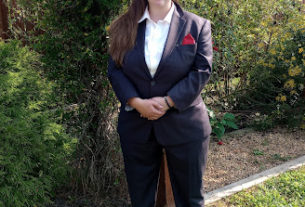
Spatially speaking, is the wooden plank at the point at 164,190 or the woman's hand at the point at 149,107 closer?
the woman's hand at the point at 149,107

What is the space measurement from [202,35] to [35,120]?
133 cm

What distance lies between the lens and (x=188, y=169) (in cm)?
263

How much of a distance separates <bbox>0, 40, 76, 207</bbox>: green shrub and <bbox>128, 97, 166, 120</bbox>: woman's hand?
64 centimetres

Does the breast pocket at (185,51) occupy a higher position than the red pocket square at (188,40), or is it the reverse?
the red pocket square at (188,40)

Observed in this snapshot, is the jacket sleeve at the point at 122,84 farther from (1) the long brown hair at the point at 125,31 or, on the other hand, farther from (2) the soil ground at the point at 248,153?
(2) the soil ground at the point at 248,153

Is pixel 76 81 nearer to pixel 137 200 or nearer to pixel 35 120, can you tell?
pixel 35 120

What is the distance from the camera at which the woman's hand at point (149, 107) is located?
238cm

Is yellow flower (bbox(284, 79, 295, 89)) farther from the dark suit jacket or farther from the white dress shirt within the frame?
the white dress shirt

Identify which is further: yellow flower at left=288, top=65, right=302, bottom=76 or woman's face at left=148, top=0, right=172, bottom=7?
yellow flower at left=288, top=65, right=302, bottom=76

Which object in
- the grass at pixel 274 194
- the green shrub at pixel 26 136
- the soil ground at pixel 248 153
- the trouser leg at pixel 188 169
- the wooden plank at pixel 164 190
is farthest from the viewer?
the soil ground at pixel 248 153

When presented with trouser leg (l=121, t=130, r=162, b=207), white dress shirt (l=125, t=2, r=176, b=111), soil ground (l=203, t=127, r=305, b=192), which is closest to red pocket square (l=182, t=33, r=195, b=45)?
white dress shirt (l=125, t=2, r=176, b=111)

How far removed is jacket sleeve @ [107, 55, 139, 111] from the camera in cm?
245

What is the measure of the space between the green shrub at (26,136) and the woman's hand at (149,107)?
0.64m

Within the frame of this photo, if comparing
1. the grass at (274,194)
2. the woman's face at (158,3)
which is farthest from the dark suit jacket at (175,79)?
the grass at (274,194)
